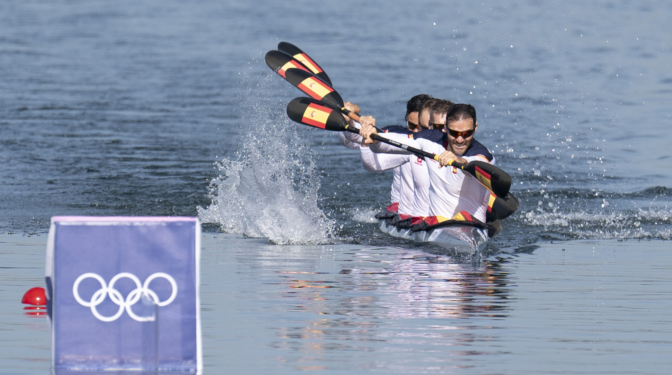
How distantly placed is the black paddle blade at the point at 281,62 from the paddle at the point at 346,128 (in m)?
1.04

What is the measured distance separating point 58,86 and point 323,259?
59.3 ft

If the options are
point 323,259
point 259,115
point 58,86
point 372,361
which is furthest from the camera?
point 58,86

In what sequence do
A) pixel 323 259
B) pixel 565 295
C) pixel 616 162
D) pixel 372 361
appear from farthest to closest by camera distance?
pixel 616 162 < pixel 323 259 < pixel 565 295 < pixel 372 361

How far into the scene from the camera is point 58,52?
3362 centimetres

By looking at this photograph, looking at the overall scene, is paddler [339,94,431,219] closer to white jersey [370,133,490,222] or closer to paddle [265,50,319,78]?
white jersey [370,133,490,222]

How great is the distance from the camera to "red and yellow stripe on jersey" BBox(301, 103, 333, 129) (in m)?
10.4

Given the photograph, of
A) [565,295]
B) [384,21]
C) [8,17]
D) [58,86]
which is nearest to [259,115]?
[58,86]

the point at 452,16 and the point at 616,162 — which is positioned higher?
the point at 452,16

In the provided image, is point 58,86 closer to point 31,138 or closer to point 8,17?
point 31,138

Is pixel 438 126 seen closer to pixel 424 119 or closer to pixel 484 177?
pixel 424 119

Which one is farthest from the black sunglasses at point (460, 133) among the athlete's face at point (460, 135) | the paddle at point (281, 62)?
the paddle at point (281, 62)

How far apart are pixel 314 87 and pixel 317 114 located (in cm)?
74

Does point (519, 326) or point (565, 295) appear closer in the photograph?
point (519, 326)

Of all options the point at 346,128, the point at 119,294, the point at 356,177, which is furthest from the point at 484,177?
the point at 356,177
